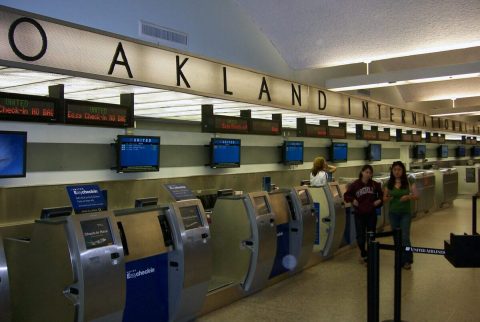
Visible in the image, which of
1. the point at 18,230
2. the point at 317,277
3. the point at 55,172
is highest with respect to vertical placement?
the point at 55,172

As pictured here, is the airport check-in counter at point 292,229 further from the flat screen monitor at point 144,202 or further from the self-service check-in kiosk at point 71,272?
the self-service check-in kiosk at point 71,272

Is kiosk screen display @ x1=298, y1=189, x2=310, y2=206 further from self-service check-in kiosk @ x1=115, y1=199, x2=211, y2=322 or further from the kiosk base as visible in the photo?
the kiosk base

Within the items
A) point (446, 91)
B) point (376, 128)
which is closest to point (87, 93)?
point (376, 128)

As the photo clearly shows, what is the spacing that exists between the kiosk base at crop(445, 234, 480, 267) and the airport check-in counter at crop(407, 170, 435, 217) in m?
8.13

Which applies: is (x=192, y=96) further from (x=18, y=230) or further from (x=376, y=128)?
(x=376, y=128)

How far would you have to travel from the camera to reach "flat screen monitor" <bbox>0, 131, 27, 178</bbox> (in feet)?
14.4

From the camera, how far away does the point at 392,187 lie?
6629 millimetres

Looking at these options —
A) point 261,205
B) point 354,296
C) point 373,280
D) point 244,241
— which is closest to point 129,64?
point 261,205

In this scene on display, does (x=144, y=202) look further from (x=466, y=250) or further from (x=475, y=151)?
(x=475, y=151)

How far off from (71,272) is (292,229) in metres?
3.51

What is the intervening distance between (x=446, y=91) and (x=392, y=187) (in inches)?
278

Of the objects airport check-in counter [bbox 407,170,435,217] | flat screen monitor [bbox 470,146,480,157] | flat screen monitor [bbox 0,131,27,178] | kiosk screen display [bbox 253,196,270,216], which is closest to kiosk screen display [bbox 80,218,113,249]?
flat screen monitor [bbox 0,131,27,178]

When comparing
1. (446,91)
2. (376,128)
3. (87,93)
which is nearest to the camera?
(87,93)

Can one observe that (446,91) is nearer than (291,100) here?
No
